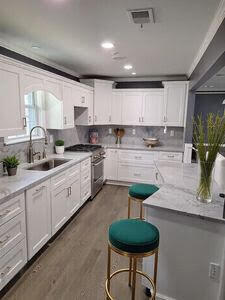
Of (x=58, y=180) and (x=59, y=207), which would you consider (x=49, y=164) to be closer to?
(x=58, y=180)

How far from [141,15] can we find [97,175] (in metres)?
3.02

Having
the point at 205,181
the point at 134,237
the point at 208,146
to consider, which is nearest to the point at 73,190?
the point at 134,237

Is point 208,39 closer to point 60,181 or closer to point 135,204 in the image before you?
point 60,181

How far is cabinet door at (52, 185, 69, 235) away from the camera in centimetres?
264

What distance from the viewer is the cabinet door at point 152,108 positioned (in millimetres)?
4695

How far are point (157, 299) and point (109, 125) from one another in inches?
162

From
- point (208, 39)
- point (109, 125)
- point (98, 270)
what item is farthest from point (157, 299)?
point (109, 125)

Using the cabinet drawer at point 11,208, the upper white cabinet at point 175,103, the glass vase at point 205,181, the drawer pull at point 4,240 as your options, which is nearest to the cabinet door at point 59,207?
the cabinet drawer at point 11,208

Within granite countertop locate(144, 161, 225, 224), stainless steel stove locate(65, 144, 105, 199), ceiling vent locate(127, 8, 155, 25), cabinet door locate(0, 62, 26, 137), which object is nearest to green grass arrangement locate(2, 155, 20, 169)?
cabinet door locate(0, 62, 26, 137)

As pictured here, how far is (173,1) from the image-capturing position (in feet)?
5.24

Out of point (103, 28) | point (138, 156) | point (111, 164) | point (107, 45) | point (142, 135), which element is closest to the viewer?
point (103, 28)

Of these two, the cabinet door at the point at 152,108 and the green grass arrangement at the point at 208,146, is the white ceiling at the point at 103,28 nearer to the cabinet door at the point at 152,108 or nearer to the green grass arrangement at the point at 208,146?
the green grass arrangement at the point at 208,146

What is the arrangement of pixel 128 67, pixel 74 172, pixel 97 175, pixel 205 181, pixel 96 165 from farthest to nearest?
pixel 97 175 < pixel 96 165 < pixel 128 67 < pixel 74 172 < pixel 205 181

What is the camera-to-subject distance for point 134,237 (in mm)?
1423
